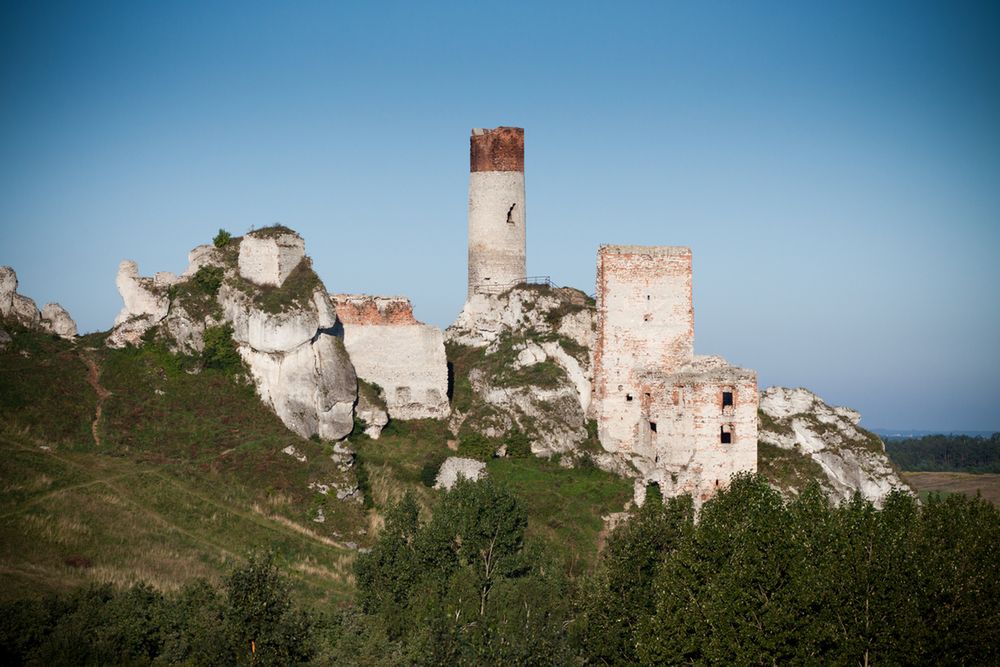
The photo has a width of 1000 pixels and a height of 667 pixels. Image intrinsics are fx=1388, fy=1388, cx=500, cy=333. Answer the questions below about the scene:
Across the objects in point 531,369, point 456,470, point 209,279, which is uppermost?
point 209,279

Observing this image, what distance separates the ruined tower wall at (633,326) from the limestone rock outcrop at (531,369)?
129 cm

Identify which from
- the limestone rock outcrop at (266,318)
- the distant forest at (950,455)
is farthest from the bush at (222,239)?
the distant forest at (950,455)

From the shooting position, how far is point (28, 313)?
5125 cm

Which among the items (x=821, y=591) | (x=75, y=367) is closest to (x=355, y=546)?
(x=75, y=367)

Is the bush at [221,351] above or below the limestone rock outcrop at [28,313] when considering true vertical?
below

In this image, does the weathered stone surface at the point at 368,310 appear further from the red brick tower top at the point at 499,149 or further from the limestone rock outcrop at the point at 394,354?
the red brick tower top at the point at 499,149

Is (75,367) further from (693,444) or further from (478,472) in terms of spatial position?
(693,444)

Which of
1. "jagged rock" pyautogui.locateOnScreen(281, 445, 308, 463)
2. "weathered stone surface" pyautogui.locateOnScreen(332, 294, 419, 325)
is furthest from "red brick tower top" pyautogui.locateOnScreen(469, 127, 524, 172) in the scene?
"jagged rock" pyautogui.locateOnScreen(281, 445, 308, 463)

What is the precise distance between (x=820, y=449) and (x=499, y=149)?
18.2m

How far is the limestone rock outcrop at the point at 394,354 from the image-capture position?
171 feet

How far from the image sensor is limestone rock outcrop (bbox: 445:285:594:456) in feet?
165

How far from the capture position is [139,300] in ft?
169

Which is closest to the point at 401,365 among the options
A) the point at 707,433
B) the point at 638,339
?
the point at 638,339

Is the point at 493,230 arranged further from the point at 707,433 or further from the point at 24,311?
the point at 24,311
